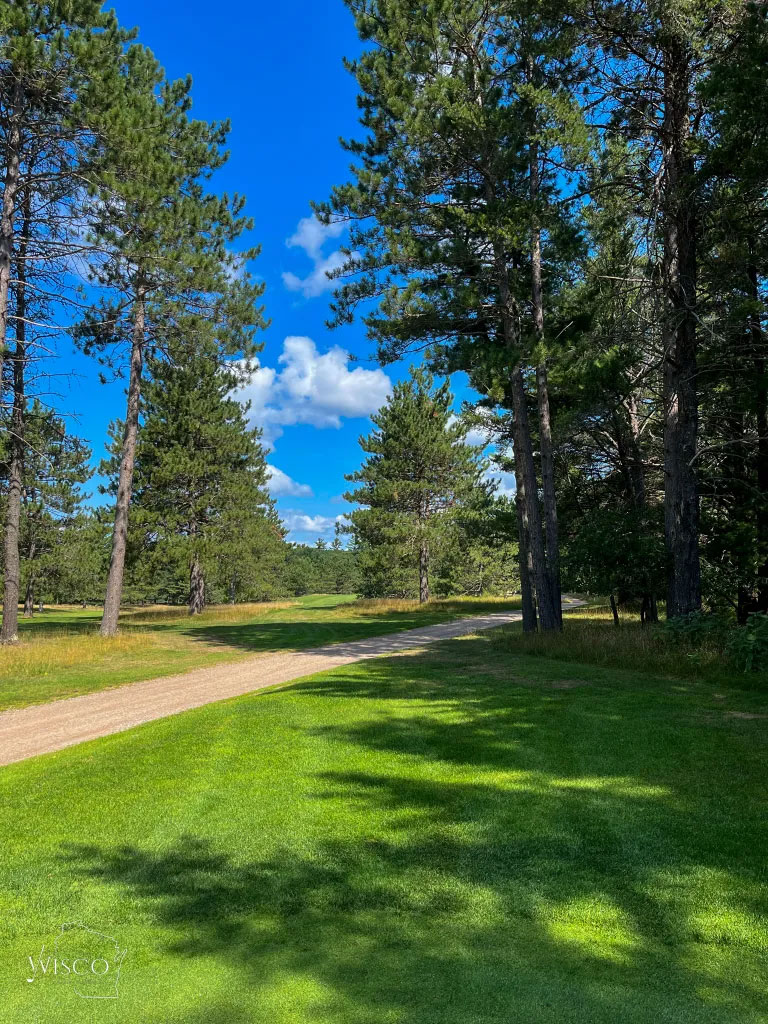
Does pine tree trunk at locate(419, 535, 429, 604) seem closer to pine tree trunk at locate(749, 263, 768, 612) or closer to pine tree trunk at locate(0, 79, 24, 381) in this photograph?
pine tree trunk at locate(749, 263, 768, 612)

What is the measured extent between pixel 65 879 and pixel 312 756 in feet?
7.50

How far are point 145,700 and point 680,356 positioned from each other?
11.7 m

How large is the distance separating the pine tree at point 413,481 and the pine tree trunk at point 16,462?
19221 millimetres

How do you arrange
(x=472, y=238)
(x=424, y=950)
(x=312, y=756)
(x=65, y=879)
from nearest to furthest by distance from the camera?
(x=424, y=950)
(x=65, y=879)
(x=312, y=756)
(x=472, y=238)

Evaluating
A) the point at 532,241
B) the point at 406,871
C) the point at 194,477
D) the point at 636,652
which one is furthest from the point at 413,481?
the point at 406,871

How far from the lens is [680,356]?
1174 centimetres

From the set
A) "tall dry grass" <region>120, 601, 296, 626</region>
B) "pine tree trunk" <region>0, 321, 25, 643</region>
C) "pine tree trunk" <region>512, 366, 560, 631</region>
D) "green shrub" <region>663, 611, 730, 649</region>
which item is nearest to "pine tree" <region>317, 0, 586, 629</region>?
"pine tree trunk" <region>512, 366, 560, 631</region>

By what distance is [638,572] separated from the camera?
504 inches

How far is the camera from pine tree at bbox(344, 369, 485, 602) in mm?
33344

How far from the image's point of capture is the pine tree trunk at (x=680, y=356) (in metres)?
11.2

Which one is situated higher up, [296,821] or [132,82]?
[132,82]

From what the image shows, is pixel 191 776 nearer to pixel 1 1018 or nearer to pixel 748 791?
pixel 1 1018

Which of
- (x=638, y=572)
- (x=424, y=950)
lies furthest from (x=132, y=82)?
(x=424, y=950)

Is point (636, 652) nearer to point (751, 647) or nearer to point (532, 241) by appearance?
point (751, 647)
